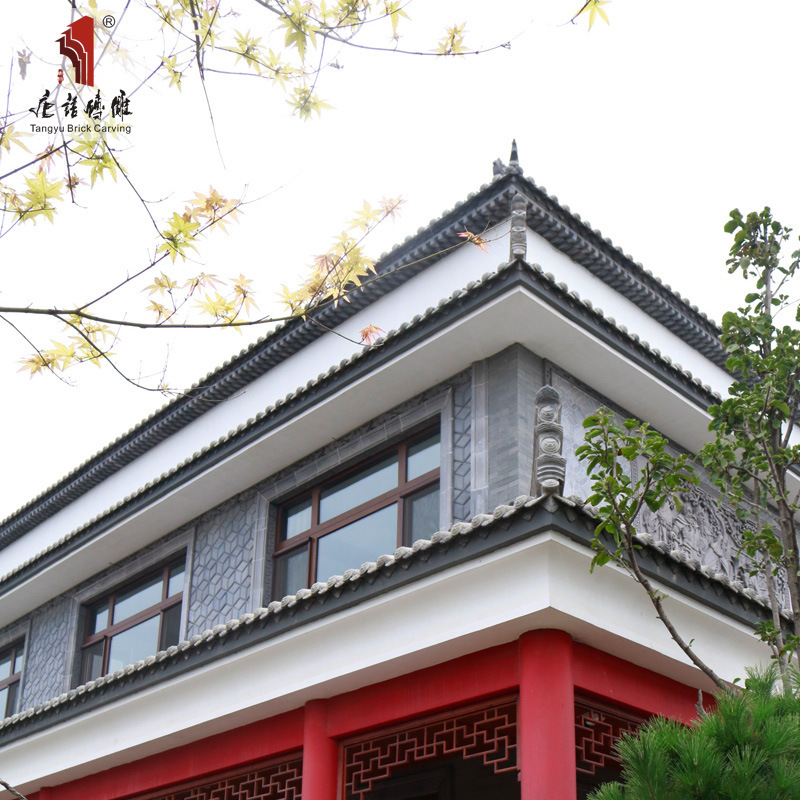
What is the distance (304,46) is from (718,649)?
3969mm

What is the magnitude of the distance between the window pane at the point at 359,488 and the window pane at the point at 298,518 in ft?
0.69

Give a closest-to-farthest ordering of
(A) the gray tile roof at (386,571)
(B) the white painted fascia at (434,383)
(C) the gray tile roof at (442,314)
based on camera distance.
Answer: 1. (A) the gray tile roof at (386,571)
2. (C) the gray tile roof at (442,314)
3. (B) the white painted fascia at (434,383)

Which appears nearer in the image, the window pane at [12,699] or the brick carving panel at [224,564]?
the brick carving panel at [224,564]

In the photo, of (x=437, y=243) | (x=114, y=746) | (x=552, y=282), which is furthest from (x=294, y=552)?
(x=552, y=282)

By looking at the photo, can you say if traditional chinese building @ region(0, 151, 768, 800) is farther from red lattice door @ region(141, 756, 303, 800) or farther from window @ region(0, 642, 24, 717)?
window @ region(0, 642, 24, 717)

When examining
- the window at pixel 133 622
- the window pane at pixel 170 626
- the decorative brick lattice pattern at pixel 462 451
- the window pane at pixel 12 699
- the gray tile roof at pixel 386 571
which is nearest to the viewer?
the gray tile roof at pixel 386 571

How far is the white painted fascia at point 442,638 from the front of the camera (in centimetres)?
525

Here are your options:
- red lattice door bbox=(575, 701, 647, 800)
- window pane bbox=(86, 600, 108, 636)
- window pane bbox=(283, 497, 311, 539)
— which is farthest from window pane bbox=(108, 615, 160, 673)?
red lattice door bbox=(575, 701, 647, 800)

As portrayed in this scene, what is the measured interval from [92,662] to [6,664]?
2.13 metres

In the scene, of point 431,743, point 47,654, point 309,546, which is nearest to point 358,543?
point 309,546

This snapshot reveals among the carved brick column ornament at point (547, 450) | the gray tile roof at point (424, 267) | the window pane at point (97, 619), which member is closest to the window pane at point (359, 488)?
the gray tile roof at point (424, 267)

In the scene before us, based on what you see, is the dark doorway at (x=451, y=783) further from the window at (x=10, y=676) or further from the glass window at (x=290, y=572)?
the window at (x=10, y=676)

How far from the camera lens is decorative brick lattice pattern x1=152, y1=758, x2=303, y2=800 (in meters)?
6.67

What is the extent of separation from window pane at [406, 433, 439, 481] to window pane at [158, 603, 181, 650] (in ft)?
10.6
